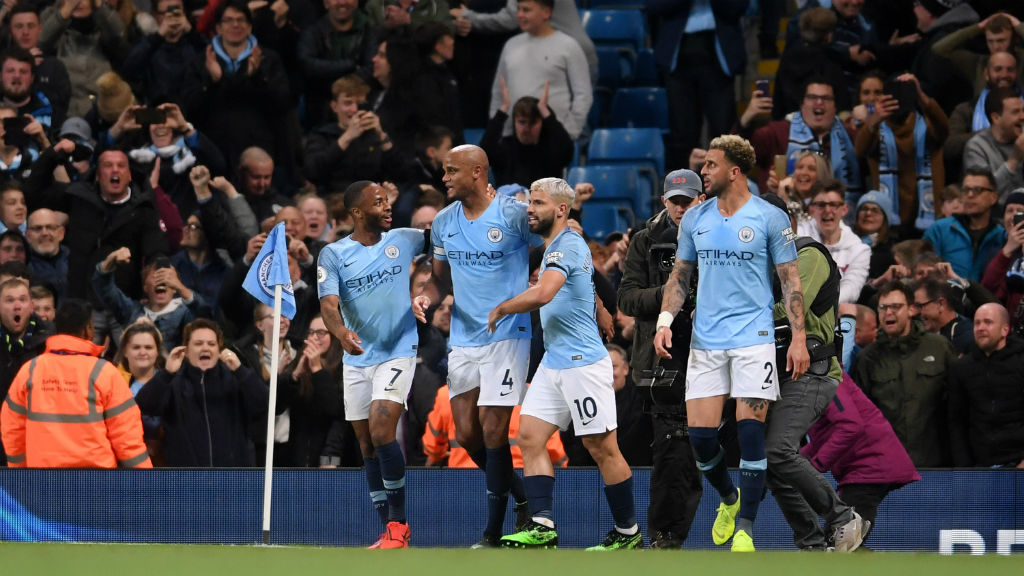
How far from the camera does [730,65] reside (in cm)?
1667

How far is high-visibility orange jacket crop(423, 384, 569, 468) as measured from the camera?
12.0 metres

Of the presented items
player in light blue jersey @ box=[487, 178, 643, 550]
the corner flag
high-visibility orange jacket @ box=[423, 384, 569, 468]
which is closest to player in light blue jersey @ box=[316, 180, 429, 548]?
the corner flag

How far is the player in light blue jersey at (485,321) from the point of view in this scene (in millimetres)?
10375

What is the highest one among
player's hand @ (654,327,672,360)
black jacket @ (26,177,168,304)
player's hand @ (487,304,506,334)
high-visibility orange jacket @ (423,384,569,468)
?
black jacket @ (26,177,168,304)

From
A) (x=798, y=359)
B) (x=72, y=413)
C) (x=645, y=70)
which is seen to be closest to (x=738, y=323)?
(x=798, y=359)

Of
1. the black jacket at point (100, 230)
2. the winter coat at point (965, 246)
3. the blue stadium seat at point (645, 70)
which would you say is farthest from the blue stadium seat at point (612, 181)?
the black jacket at point (100, 230)

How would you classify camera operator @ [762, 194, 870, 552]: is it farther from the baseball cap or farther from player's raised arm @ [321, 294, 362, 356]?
player's raised arm @ [321, 294, 362, 356]

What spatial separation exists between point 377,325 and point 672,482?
2121 millimetres

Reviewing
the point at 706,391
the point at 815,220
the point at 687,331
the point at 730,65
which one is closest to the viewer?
the point at 706,391

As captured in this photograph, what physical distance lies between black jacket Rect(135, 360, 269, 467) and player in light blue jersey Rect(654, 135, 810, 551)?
161 inches

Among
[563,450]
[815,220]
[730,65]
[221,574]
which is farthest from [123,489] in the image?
[730,65]

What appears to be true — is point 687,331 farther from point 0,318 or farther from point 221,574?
point 0,318

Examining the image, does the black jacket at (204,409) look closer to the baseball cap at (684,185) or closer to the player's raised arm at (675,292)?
the baseball cap at (684,185)

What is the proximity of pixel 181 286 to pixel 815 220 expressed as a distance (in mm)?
5282
